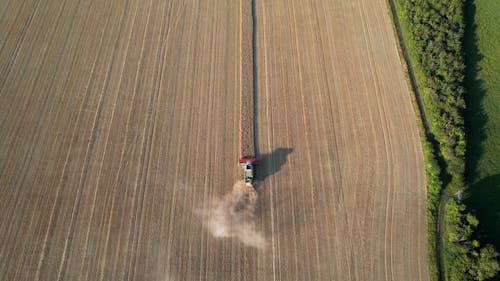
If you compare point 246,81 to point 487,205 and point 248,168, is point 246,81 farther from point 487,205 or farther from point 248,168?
point 487,205

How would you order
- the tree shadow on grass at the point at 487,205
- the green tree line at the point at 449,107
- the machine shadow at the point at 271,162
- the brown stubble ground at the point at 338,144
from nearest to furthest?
the green tree line at the point at 449,107 → the brown stubble ground at the point at 338,144 → the tree shadow on grass at the point at 487,205 → the machine shadow at the point at 271,162

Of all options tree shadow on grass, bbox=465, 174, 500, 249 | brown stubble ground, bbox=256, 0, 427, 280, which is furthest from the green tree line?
brown stubble ground, bbox=256, 0, 427, 280

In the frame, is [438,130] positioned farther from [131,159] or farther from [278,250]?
[131,159]

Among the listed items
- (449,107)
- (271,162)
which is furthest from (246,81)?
(449,107)

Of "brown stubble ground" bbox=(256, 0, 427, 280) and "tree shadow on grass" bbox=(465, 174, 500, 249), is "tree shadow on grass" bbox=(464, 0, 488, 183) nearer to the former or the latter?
"tree shadow on grass" bbox=(465, 174, 500, 249)

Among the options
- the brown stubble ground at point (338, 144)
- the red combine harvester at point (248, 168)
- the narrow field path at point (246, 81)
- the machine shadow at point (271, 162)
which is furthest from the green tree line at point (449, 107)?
the narrow field path at point (246, 81)

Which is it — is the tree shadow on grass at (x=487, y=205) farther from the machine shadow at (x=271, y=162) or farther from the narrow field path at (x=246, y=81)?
the narrow field path at (x=246, y=81)

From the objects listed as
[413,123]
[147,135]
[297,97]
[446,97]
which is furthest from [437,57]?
[147,135]
